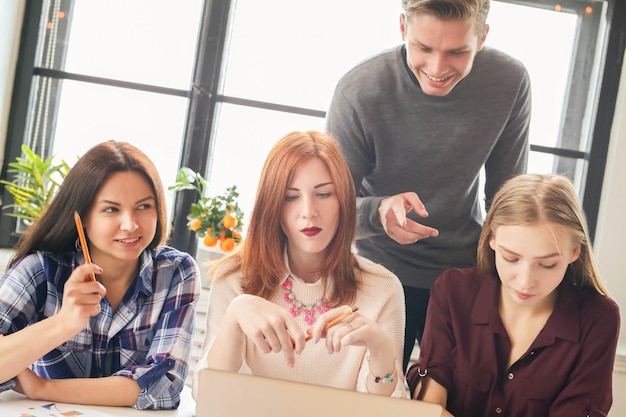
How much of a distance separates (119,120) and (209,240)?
28.4 inches

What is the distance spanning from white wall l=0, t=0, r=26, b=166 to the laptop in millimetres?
2059

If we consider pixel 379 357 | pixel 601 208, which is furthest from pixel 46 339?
pixel 601 208

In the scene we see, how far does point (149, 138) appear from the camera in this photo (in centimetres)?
295

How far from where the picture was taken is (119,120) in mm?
2938

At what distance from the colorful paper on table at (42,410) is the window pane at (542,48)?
209 cm

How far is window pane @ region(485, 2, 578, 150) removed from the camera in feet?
9.63

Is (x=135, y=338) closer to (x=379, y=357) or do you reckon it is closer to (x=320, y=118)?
(x=379, y=357)

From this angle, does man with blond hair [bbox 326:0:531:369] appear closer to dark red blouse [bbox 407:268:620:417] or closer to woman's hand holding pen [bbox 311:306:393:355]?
dark red blouse [bbox 407:268:620:417]

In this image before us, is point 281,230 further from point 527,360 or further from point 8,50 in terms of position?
point 8,50

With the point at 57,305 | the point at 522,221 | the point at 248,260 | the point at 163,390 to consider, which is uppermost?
the point at 522,221

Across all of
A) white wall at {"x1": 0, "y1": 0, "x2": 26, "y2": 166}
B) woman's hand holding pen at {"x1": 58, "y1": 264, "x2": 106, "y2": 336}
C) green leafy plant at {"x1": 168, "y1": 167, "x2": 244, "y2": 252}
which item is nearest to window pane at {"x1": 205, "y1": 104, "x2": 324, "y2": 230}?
green leafy plant at {"x1": 168, "y1": 167, "x2": 244, "y2": 252}

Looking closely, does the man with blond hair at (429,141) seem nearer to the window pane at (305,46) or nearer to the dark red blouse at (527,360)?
the dark red blouse at (527,360)

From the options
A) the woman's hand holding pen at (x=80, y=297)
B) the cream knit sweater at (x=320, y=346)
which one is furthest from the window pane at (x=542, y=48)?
the woman's hand holding pen at (x=80, y=297)

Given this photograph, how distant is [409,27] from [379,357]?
792 mm
